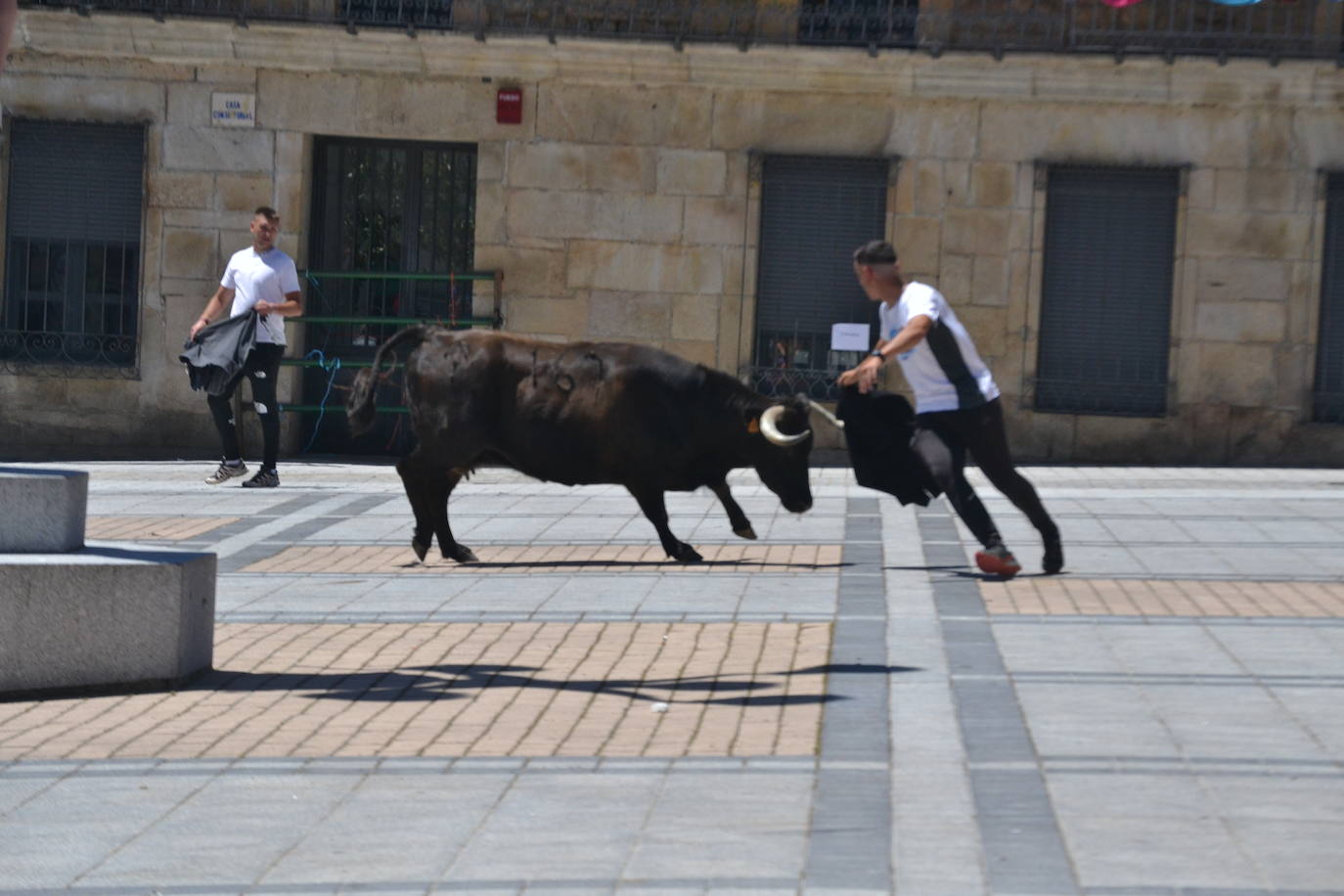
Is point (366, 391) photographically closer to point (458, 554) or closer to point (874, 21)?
point (458, 554)

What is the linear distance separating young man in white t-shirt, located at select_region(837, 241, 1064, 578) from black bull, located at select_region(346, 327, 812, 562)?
3.07 ft

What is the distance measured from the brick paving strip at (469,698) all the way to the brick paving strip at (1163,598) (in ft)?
3.68


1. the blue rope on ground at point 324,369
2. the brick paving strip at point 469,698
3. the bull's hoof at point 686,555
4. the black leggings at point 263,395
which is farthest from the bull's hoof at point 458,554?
the blue rope on ground at point 324,369

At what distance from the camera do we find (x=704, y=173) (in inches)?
706

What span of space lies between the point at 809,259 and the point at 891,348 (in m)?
8.75

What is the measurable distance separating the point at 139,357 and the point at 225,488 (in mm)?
4022

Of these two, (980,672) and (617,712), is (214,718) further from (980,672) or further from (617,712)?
(980,672)

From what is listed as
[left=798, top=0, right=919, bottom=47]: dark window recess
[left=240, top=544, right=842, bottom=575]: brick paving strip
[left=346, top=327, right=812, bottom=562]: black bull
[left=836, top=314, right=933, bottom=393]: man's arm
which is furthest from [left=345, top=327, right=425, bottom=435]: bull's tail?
[left=798, top=0, right=919, bottom=47]: dark window recess

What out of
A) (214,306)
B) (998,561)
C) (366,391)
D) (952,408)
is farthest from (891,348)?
(214,306)

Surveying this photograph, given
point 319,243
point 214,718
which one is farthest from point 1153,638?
point 319,243

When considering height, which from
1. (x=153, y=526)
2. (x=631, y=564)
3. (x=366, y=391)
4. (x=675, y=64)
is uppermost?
(x=675, y=64)

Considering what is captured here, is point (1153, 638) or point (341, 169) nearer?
point (1153, 638)

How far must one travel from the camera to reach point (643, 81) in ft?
58.8

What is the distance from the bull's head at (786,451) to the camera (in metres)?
10.5
